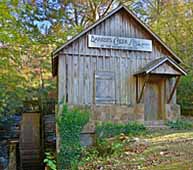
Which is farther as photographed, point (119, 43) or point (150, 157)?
point (119, 43)

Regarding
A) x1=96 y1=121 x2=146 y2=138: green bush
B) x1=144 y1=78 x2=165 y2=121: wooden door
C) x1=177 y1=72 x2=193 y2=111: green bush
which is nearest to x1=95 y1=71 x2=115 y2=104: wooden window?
x1=96 y1=121 x2=146 y2=138: green bush

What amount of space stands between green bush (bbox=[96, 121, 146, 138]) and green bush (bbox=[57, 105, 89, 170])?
2.37 ft

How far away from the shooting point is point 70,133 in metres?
11.5

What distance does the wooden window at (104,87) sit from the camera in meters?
12.6

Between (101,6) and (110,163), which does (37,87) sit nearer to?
(101,6)

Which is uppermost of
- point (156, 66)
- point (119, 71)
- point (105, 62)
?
point (105, 62)

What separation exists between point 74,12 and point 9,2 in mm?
13017

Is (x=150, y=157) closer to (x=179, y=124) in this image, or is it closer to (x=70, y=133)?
(x=70, y=133)

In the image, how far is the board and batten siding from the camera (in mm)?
12289

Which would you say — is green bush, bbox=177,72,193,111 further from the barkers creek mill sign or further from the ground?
the ground

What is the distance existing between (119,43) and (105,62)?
1.08 metres

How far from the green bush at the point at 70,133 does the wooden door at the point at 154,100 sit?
3.34m

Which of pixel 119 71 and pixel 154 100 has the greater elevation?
pixel 119 71

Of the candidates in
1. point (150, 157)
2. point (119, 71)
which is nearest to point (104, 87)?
point (119, 71)
